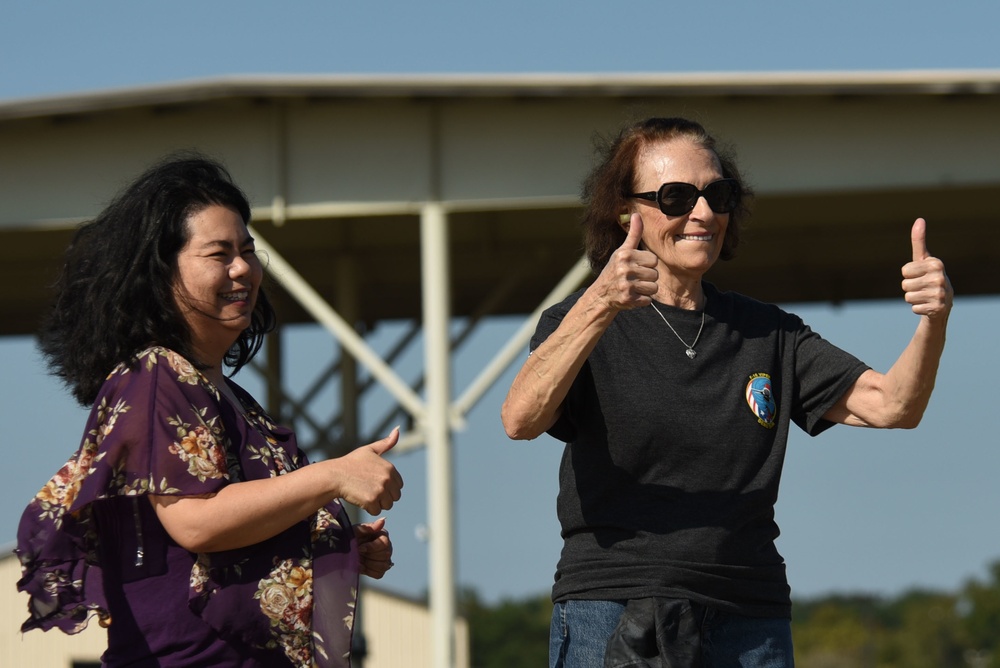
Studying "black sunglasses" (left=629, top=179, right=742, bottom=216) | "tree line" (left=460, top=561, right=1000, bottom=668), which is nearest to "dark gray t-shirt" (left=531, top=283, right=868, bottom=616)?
"black sunglasses" (left=629, top=179, right=742, bottom=216)

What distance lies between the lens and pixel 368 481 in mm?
2754

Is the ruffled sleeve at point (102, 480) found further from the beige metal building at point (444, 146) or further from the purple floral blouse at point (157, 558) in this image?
the beige metal building at point (444, 146)

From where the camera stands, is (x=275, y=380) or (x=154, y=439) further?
(x=275, y=380)

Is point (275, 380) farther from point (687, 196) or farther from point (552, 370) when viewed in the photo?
point (552, 370)

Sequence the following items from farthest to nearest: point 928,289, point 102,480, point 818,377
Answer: point 818,377 < point 928,289 < point 102,480

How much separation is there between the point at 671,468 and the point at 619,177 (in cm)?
76

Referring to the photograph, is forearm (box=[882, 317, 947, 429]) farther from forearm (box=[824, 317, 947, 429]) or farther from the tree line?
the tree line

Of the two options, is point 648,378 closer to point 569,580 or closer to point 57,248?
point 569,580

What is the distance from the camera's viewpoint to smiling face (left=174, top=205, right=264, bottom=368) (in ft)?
9.82

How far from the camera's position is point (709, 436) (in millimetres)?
3160

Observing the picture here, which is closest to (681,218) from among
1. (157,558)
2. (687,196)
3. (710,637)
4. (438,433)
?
(687,196)

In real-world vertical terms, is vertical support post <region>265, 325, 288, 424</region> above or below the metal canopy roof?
below

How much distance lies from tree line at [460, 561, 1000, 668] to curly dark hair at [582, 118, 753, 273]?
3995 inches

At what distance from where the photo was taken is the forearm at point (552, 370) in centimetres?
296
